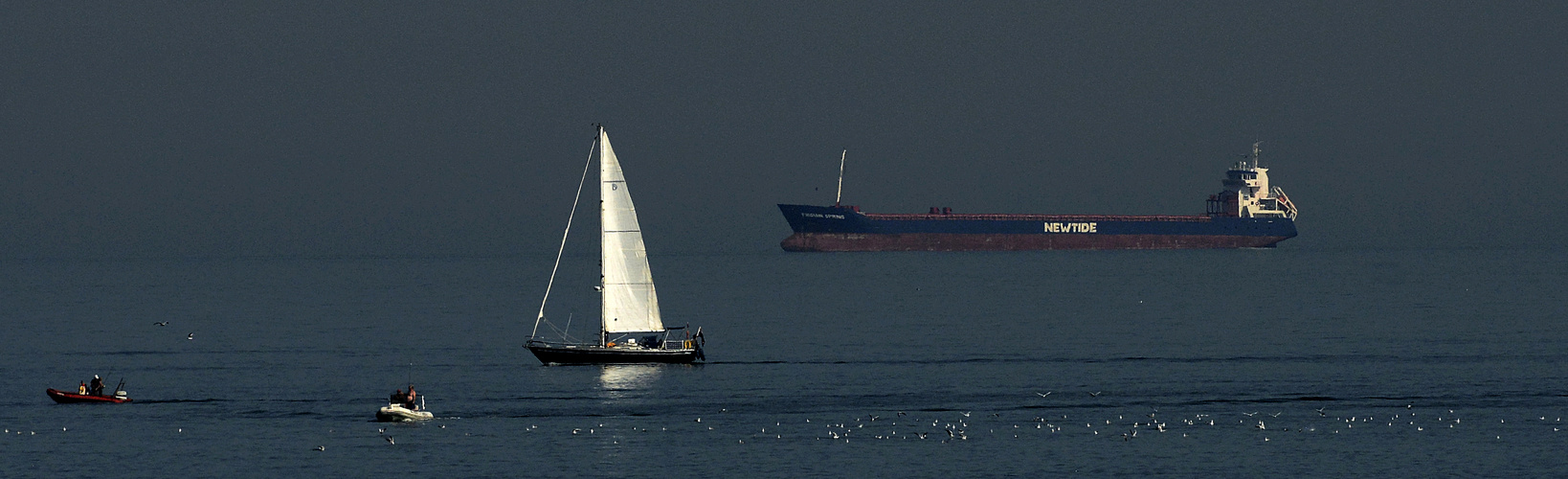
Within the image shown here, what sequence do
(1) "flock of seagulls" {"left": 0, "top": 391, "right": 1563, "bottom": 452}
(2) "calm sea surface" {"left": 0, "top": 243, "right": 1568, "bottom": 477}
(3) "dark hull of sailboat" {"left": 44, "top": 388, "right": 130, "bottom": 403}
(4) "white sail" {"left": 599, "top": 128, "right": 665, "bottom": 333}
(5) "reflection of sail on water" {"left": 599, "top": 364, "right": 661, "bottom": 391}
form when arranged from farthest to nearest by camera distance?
1. (4) "white sail" {"left": 599, "top": 128, "right": 665, "bottom": 333}
2. (5) "reflection of sail on water" {"left": 599, "top": 364, "right": 661, "bottom": 391}
3. (3) "dark hull of sailboat" {"left": 44, "top": 388, "right": 130, "bottom": 403}
4. (1) "flock of seagulls" {"left": 0, "top": 391, "right": 1563, "bottom": 452}
5. (2) "calm sea surface" {"left": 0, "top": 243, "right": 1568, "bottom": 477}

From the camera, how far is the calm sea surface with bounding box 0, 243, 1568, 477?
51781mm

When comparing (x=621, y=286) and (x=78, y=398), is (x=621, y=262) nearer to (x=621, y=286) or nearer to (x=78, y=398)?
(x=621, y=286)

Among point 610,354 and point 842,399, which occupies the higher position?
point 610,354

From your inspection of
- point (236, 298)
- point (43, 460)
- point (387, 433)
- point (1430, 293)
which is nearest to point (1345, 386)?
point (387, 433)

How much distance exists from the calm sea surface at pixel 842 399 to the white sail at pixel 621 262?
8.30ft

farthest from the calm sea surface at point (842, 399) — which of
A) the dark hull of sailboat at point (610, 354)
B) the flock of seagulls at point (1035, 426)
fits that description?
the dark hull of sailboat at point (610, 354)

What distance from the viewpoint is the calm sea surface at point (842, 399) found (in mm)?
51781

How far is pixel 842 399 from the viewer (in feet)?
222

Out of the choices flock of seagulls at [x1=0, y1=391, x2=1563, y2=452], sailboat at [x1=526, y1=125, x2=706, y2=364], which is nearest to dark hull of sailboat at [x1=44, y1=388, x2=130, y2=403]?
flock of seagulls at [x1=0, y1=391, x2=1563, y2=452]

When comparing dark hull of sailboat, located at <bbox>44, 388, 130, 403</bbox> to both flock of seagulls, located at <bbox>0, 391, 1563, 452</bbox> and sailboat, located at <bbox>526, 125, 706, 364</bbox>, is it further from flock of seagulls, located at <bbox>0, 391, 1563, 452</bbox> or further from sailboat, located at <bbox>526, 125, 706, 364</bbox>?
sailboat, located at <bbox>526, 125, 706, 364</bbox>

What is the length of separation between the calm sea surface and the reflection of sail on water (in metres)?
0.33

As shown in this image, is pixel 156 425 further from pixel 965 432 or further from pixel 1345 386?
pixel 1345 386

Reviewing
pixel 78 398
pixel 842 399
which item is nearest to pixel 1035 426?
pixel 842 399

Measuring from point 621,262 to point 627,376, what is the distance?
537cm
